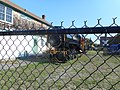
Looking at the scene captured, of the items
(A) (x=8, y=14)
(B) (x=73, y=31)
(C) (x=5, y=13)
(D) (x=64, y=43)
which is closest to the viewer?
(B) (x=73, y=31)

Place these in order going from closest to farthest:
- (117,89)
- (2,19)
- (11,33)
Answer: (11,33)
(117,89)
(2,19)

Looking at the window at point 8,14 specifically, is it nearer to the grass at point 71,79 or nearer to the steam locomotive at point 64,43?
the grass at point 71,79

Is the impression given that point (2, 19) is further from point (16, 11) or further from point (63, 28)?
point (63, 28)

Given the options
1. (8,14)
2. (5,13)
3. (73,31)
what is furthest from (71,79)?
(8,14)

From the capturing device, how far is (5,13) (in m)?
16.6

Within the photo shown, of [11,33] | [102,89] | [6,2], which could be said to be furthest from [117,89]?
[6,2]

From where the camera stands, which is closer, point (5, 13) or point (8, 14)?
point (5, 13)

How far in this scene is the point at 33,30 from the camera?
2.25 metres

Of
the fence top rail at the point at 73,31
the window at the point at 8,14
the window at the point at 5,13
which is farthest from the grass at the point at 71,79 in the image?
the window at the point at 8,14

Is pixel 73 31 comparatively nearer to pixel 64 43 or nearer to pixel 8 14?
pixel 64 43

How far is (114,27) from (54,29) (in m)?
0.67

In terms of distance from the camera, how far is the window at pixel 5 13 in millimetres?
16438

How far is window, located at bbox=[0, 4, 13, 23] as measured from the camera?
1644 centimetres

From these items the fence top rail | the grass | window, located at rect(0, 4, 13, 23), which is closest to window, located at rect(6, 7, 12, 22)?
window, located at rect(0, 4, 13, 23)
